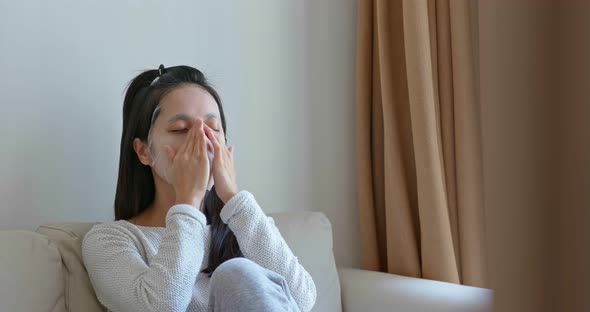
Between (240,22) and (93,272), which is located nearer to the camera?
(93,272)

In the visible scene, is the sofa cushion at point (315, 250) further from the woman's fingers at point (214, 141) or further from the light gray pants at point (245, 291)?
the light gray pants at point (245, 291)

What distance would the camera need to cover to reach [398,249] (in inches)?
68.6

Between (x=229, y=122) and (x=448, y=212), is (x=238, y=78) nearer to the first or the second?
(x=229, y=122)

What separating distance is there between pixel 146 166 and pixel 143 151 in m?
0.06

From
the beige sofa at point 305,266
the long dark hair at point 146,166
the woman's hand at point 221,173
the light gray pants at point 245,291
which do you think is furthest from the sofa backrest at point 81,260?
the light gray pants at point 245,291

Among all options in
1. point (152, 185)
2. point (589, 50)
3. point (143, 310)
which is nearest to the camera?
point (589, 50)

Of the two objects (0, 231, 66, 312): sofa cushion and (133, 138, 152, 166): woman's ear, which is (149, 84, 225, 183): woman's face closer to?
(133, 138, 152, 166): woman's ear

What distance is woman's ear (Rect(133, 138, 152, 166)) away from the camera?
135 centimetres

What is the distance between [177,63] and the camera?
1.66 metres

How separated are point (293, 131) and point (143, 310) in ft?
3.02

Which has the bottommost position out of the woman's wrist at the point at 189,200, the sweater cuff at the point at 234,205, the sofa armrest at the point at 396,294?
the sofa armrest at the point at 396,294

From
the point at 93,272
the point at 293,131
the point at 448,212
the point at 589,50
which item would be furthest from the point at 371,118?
the point at 589,50

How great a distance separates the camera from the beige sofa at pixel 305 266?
1058 millimetres

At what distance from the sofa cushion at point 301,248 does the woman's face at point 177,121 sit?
8.1 inches
